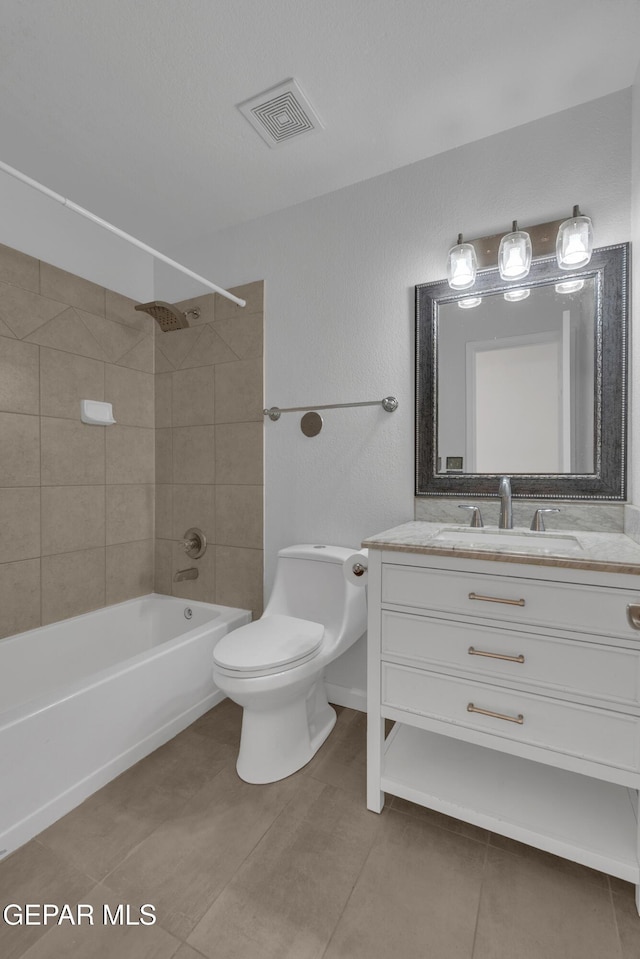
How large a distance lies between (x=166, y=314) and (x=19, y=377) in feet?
2.30

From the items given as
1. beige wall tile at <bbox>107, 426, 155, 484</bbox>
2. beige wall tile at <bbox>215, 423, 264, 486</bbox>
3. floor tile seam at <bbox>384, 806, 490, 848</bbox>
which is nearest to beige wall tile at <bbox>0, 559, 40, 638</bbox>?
beige wall tile at <bbox>107, 426, 155, 484</bbox>

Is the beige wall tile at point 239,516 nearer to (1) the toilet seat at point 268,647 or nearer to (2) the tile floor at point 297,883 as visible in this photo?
(1) the toilet seat at point 268,647

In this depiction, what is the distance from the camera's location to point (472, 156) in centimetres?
170

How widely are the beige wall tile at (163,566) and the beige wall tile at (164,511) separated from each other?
0.05 metres

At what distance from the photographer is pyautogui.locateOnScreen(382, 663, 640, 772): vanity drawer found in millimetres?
1043

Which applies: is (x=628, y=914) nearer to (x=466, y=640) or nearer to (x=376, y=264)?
(x=466, y=640)

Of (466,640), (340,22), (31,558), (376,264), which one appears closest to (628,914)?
(466,640)

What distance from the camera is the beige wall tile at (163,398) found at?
2.48m

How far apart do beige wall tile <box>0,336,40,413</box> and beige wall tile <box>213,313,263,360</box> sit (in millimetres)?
863

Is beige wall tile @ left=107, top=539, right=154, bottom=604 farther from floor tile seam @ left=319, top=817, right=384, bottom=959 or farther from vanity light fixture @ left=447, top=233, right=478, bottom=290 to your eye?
vanity light fixture @ left=447, top=233, right=478, bottom=290

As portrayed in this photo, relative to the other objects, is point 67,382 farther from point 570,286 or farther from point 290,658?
point 570,286

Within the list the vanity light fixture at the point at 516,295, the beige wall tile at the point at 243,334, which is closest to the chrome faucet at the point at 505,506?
the vanity light fixture at the point at 516,295

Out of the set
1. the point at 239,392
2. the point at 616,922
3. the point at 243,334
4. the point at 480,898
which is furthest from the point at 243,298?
the point at 616,922

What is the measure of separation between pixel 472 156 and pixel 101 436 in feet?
6.87
